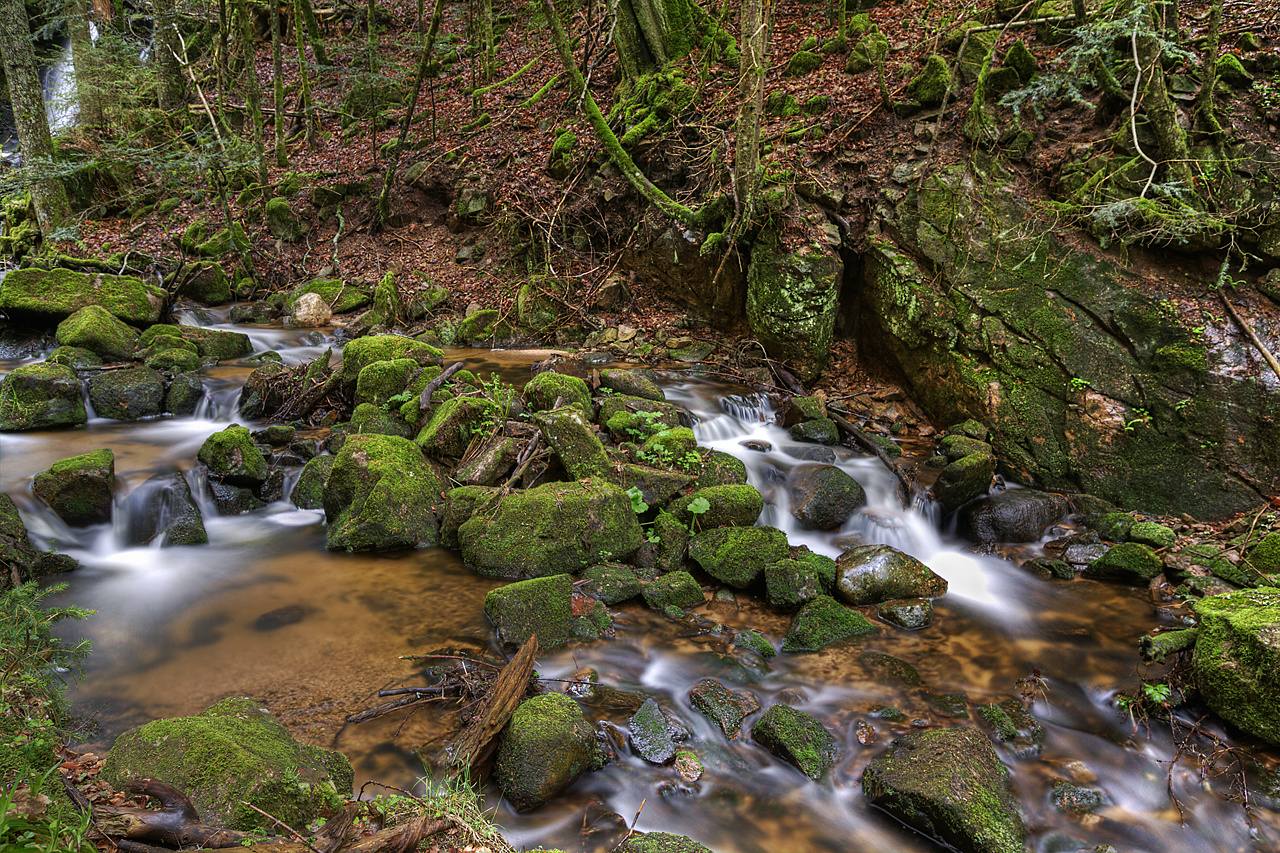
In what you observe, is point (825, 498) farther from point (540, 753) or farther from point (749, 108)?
point (749, 108)

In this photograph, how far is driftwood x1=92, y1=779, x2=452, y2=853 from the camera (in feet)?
5.46

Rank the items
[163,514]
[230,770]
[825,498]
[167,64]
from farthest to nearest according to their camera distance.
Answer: [167,64]
[825,498]
[163,514]
[230,770]

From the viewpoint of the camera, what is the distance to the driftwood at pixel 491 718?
3.06 m

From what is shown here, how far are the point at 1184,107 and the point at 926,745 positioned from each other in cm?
803

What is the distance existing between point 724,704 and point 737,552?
152 centimetres

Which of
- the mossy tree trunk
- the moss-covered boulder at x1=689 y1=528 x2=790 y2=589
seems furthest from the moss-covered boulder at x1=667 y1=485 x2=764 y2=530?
the mossy tree trunk

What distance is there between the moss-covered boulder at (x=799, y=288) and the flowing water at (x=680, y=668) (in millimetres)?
3051

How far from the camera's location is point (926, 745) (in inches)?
134

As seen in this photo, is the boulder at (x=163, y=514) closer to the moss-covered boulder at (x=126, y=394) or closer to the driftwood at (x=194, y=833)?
the moss-covered boulder at (x=126, y=394)

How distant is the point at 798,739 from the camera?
357 cm

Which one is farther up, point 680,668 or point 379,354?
point 379,354

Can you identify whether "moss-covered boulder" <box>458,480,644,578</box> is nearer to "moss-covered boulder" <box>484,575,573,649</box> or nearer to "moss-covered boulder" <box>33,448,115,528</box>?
"moss-covered boulder" <box>484,575,573,649</box>

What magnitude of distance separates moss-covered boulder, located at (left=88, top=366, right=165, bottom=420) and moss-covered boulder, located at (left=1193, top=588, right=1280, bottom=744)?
1027 centimetres

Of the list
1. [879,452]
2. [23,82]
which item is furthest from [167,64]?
[879,452]
